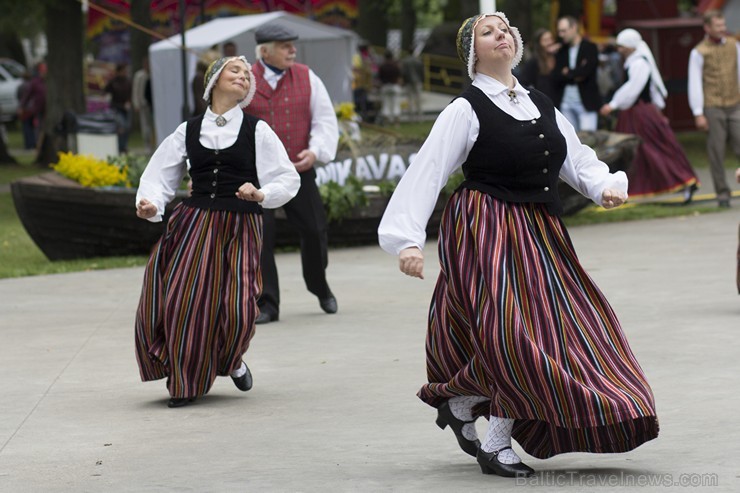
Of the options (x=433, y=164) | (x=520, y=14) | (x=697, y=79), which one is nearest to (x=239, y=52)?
(x=520, y=14)

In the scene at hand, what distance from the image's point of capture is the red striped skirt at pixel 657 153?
15555 millimetres

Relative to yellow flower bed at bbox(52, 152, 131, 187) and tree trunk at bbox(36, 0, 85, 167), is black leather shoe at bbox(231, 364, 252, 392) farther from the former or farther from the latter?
tree trunk at bbox(36, 0, 85, 167)

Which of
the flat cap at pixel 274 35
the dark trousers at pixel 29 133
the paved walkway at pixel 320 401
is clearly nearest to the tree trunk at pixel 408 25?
the dark trousers at pixel 29 133

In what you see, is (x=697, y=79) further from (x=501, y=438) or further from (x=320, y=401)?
(x=501, y=438)

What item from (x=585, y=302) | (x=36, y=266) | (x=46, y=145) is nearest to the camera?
(x=585, y=302)

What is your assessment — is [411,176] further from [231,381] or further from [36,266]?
[36,266]

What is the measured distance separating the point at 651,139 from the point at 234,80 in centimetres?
910

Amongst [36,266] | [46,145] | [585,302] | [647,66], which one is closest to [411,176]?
[585,302]

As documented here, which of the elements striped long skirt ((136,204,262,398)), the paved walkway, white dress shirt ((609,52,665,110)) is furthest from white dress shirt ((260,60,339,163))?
white dress shirt ((609,52,665,110))

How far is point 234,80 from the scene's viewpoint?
23.7 ft

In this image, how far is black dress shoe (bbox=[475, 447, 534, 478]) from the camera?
204 inches

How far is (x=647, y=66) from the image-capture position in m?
15.1

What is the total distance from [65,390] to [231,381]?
2.80 ft

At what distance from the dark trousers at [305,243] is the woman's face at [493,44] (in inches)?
165
